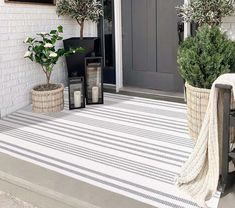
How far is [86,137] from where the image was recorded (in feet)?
10.3

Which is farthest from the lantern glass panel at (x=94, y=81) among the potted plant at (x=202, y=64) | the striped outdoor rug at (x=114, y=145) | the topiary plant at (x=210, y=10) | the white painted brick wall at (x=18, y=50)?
the potted plant at (x=202, y=64)

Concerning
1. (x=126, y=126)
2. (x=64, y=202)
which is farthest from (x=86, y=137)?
(x=64, y=202)

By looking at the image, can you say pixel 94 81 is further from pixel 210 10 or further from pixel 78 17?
pixel 210 10

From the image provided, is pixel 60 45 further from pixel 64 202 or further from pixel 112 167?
pixel 64 202

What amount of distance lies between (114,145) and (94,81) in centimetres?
152

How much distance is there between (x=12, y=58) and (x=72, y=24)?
1463 millimetres

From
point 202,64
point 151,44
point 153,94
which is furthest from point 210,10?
point 153,94

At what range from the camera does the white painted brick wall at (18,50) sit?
12.6 ft

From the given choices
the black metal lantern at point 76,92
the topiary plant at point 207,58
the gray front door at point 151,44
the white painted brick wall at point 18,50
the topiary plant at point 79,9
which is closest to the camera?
the topiary plant at point 207,58

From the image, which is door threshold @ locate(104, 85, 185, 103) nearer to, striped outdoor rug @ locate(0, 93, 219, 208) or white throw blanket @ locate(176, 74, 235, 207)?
striped outdoor rug @ locate(0, 93, 219, 208)

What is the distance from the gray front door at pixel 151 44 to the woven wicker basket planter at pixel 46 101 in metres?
1.38

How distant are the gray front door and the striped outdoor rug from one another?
1.90 feet

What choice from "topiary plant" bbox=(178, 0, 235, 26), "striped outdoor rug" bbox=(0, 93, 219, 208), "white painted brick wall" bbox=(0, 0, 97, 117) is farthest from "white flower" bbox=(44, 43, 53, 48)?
"topiary plant" bbox=(178, 0, 235, 26)

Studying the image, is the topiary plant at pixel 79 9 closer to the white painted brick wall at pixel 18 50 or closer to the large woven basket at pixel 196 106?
the white painted brick wall at pixel 18 50
